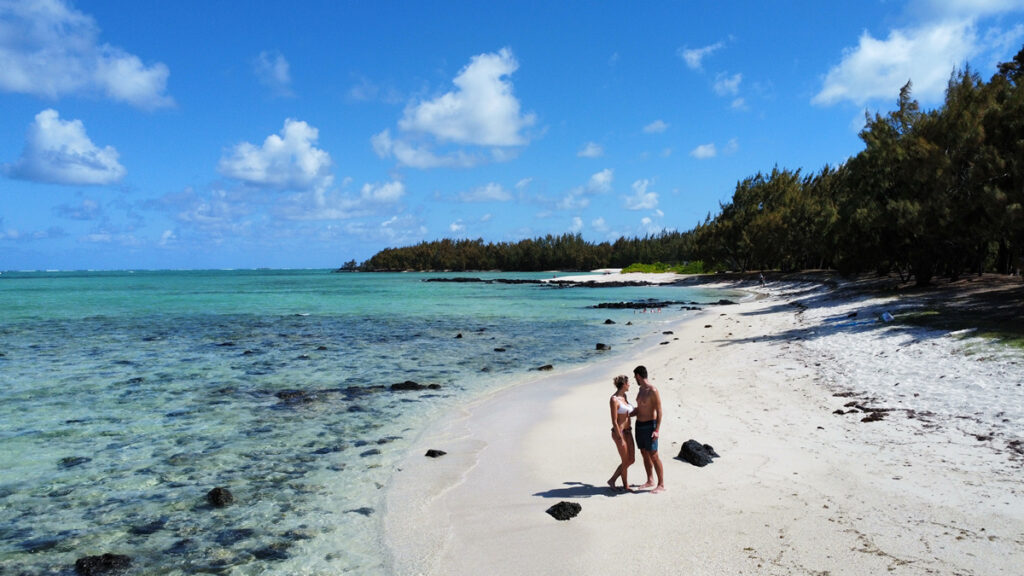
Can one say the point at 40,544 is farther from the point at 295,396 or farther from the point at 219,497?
the point at 295,396

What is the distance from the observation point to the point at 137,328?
39.9m

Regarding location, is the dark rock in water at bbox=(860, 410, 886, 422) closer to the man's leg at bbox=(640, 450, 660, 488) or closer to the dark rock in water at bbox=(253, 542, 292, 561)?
the man's leg at bbox=(640, 450, 660, 488)

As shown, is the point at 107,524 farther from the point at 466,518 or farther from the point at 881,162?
the point at 881,162

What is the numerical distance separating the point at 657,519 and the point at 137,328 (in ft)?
140

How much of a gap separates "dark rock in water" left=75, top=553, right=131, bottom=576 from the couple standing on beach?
7216 millimetres

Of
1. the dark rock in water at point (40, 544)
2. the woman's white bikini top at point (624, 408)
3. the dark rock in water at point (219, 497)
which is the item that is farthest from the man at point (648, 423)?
the dark rock in water at point (40, 544)

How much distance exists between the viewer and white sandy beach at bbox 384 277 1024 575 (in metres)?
7.13

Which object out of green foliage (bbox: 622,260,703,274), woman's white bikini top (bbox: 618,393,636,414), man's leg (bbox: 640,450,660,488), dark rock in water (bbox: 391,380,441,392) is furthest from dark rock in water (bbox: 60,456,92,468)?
green foliage (bbox: 622,260,703,274)

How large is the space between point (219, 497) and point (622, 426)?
23.3 ft

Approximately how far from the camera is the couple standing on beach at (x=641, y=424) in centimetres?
900

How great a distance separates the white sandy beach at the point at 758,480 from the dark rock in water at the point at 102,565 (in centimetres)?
362

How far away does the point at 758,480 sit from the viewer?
952cm

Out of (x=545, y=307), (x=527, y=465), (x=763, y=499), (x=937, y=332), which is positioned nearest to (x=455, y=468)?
(x=527, y=465)

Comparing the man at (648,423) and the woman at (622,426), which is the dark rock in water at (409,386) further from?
the man at (648,423)
